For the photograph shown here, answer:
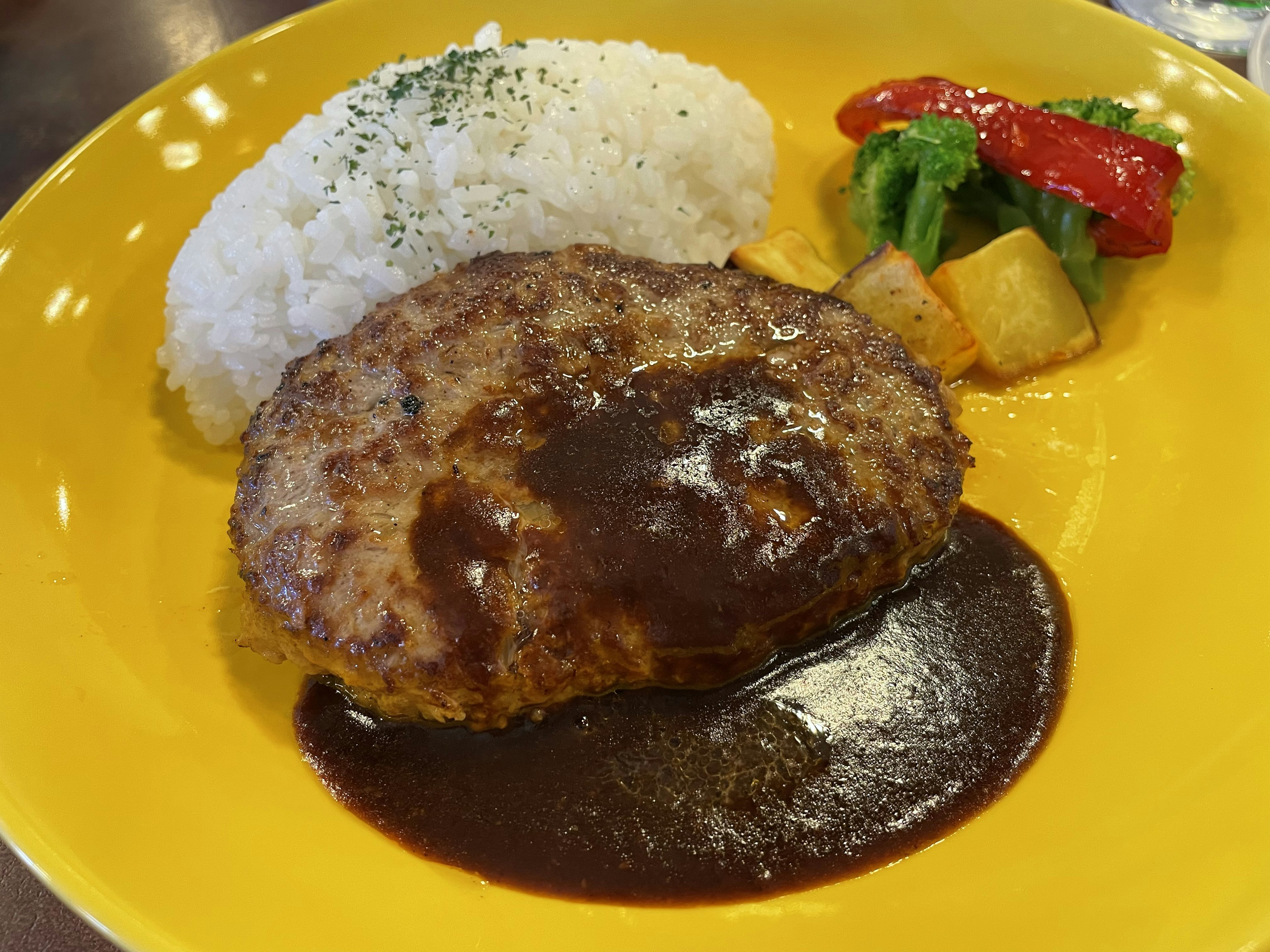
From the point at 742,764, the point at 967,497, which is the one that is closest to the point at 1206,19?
the point at 967,497

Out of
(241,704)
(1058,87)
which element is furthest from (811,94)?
(241,704)

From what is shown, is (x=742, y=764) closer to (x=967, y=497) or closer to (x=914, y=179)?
(x=967, y=497)

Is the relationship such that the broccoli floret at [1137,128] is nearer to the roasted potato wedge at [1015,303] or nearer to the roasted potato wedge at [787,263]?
the roasted potato wedge at [1015,303]

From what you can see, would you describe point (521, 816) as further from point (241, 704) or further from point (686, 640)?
point (241, 704)

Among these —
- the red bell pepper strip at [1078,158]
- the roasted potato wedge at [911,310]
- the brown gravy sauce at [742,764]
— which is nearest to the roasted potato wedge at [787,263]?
the roasted potato wedge at [911,310]

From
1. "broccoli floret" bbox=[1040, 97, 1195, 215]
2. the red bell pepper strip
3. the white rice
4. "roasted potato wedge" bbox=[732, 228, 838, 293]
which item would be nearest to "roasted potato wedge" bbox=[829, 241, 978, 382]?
"roasted potato wedge" bbox=[732, 228, 838, 293]

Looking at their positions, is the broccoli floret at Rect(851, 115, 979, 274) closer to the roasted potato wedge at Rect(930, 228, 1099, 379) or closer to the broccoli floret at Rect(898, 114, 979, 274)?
the broccoli floret at Rect(898, 114, 979, 274)
